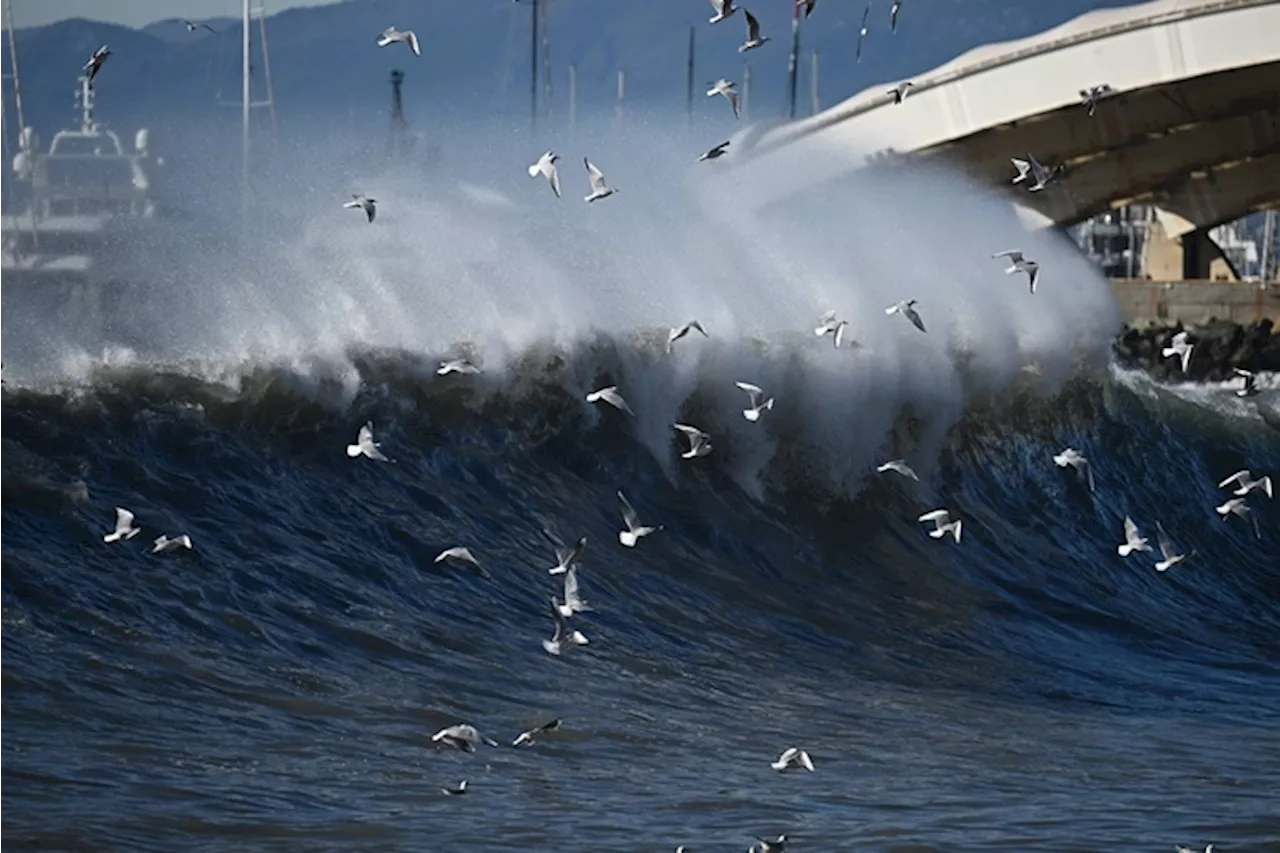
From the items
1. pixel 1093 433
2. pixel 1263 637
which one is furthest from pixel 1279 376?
pixel 1263 637

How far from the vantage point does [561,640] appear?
15539mm

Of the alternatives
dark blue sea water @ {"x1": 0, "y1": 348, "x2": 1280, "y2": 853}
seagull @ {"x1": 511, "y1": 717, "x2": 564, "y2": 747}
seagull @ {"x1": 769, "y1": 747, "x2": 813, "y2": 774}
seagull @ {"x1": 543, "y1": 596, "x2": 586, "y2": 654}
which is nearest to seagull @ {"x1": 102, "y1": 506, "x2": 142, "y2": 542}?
dark blue sea water @ {"x1": 0, "y1": 348, "x2": 1280, "y2": 853}

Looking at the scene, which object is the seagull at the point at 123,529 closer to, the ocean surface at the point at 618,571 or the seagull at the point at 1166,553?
the ocean surface at the point at 618,571

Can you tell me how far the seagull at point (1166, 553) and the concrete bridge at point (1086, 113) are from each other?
18.5m

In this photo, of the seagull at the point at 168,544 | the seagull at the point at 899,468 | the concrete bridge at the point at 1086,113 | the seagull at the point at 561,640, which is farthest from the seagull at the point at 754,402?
the concrete bridge at the point at 1086,113

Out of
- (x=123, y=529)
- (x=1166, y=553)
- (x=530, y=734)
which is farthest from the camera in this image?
(x=1166, y=553)

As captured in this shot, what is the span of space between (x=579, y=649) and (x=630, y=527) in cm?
130

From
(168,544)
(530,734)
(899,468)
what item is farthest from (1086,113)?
(530,734)

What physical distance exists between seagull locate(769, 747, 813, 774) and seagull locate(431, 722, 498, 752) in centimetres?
148

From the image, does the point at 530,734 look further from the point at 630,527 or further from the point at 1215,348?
the point at 1215,348

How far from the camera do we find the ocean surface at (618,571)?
11492 millimetres

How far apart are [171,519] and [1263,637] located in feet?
31.0

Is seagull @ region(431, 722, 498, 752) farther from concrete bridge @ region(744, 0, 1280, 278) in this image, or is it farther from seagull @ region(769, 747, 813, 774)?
concrete bridge @ region(744, 0, 1280, 278)

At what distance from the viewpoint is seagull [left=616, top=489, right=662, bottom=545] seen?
15828 millimetres
